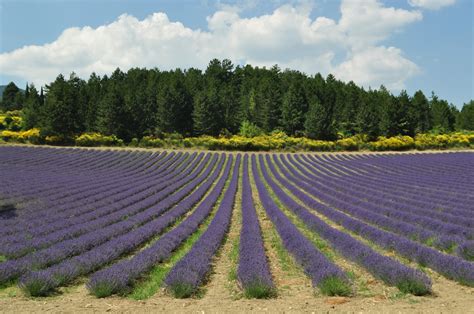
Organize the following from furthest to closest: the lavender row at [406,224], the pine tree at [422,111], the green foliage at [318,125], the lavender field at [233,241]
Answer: the pine tree at [422,111] → the green foliage at [318,125] → the lavender row at [406,224] → the lavender field at [233,241]

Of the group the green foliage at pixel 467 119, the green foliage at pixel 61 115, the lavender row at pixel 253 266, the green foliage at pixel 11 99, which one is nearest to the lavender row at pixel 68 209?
the lavender row at pixel 253 266

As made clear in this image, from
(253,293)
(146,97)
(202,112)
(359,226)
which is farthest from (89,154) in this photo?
(253,293)

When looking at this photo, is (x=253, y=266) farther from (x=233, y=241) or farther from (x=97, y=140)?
(x=97, y=140)

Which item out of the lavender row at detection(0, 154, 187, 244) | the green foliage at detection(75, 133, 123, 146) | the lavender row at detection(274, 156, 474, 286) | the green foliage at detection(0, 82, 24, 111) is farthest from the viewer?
the green foliage at detection(0, 82, 24, 111)

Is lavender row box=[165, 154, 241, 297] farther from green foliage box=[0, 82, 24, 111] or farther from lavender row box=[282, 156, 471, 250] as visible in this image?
green foliage box=[0, 82, 24, 111]

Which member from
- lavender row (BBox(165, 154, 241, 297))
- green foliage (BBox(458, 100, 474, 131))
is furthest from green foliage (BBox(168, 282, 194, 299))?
green foliage (BBox(458, 100, 474, 131))

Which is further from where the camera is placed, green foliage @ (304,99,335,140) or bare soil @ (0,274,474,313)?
green foliage @ (304,99,335,140)

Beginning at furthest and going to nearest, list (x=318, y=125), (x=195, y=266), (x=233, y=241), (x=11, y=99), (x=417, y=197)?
(x=11, y=99), (x=318, y=125), (x=417, y=197), (x=233, y=241), (x=195, y=266)

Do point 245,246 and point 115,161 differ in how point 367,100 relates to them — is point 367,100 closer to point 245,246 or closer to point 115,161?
point 115,161

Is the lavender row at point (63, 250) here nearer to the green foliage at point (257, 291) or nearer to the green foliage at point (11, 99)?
the green foliage at point (257, 291)

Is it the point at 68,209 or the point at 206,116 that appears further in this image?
the point at 206,116

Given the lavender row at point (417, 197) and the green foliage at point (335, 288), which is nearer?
the green foliage at point (335, 288)

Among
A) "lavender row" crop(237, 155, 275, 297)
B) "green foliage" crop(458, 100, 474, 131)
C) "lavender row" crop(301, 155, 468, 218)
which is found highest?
"green foliage" crop(458, 100, 474, 131)

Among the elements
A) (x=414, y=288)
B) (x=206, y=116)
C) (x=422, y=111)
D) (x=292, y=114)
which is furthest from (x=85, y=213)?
(x=422, y=111)
